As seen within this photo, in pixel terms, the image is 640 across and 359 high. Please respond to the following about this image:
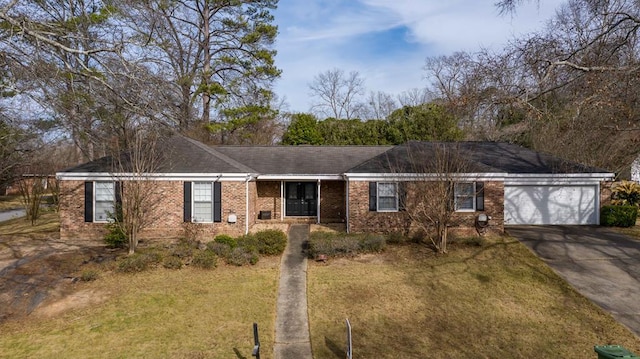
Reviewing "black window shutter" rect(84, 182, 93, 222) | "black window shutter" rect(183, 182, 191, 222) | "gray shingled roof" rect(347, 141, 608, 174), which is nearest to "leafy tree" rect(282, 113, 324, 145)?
"gray shingled roof" rect(347, 141, 608, 174)

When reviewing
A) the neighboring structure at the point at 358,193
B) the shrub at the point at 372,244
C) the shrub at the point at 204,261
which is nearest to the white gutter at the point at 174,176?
the neighboring structure at the point at 358,193

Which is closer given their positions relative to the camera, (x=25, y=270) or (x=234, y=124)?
(x=25, y=270)

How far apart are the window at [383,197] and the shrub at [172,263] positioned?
7249mm

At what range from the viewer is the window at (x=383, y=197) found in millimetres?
14906

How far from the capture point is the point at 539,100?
13227mm

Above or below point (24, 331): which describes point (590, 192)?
above

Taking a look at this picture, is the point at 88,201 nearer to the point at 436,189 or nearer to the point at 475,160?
the point at 436,189

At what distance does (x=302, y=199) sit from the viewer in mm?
19203

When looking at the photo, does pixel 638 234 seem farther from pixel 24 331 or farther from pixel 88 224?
pixel 88 224

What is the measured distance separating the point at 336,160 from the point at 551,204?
10.1 metres

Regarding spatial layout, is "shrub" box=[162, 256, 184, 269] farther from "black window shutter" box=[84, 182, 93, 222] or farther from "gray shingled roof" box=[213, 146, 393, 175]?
"gray shingled roof" box=[213, 146, 393, 175]

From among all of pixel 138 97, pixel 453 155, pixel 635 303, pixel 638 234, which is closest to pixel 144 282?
pixel 138 97

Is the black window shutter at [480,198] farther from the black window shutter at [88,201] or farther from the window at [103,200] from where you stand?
the black window shutter at [88,201]

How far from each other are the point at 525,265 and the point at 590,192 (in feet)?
27.0
